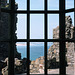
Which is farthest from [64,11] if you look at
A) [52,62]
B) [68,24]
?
[68,24]

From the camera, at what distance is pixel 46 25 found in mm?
1304

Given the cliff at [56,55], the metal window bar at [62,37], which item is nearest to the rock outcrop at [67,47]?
the cliff at [56,55]

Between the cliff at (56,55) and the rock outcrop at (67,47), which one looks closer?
the cliff at (56,55)

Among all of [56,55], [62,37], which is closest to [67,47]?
[56,55]

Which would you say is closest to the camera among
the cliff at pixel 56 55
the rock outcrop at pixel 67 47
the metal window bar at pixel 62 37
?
the metal window bar at pixel 62 37

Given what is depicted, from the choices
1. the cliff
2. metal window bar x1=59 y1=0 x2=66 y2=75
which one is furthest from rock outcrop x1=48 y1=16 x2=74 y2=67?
metal window bar x1=59 y1=0 x2=66 y2=75

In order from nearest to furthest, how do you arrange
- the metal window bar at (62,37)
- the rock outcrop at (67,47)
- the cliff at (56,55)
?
1. the metal window bar at (62,37)
2. the cliff at (56,55)
3. the rock outcrop at (67,47)

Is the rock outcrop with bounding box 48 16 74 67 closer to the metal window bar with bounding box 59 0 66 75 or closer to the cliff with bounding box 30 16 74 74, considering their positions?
the cliff with bounding box 30 16 74 74

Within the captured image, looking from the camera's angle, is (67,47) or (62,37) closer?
(62,37)

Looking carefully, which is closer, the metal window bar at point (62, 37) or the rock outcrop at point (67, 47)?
the metal window bar at point (62, 37)

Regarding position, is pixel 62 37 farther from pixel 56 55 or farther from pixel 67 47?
pixel 56 55

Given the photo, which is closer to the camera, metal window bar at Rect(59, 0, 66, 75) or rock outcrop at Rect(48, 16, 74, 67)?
metal window bar at Rect(59, 0, 66, 75)

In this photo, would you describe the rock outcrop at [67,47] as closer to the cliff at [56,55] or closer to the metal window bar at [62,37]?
the cliff at [56,55]

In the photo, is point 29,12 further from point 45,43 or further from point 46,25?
point 45,43
